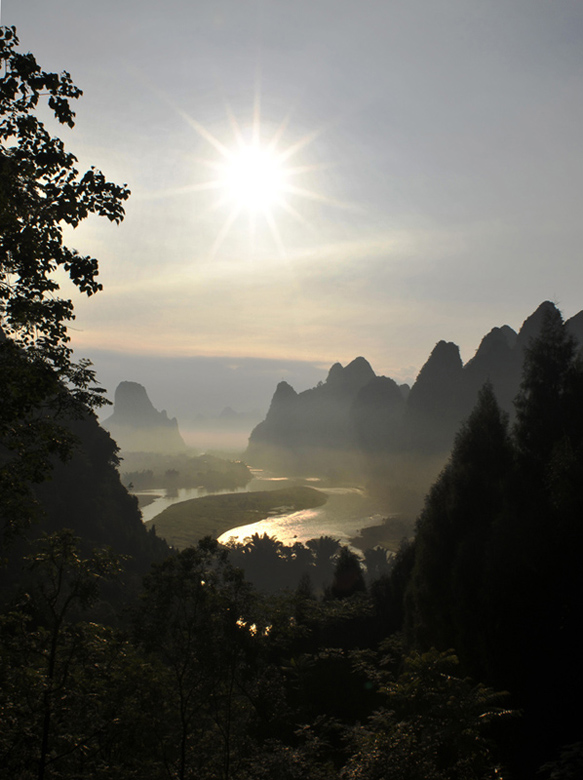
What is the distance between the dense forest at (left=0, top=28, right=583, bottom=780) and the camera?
7516 mm

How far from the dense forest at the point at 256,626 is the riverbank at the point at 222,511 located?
60.6 m

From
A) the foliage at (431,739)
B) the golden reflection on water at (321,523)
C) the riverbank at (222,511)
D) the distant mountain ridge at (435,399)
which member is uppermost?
the distant mountain ridge at (435,399)

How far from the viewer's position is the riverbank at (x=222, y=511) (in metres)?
84.9

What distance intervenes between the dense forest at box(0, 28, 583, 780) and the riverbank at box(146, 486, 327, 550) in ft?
199

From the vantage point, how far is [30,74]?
23.5 ft

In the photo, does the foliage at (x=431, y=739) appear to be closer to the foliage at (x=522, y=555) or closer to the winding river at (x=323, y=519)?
the foliage at (x=522, y=555)

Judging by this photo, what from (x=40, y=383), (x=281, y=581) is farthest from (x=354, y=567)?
(x=40, y=383)

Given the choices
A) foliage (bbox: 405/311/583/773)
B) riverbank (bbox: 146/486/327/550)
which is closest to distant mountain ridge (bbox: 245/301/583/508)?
riverbank (bbox: 146/486/327/550)

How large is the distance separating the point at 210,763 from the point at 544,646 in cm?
1028

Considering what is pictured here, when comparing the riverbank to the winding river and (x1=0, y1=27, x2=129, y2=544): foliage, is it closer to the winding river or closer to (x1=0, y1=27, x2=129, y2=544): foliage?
the winding river

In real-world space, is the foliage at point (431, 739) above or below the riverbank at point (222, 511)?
above

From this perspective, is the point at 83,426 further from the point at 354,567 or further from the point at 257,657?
the point at 257,657

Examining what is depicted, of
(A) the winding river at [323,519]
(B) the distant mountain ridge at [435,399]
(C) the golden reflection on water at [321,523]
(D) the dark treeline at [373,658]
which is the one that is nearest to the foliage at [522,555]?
(D) the dark treeline at [373,658]

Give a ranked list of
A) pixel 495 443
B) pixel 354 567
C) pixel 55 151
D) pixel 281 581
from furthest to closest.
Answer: pixel 281 581 → pixel 354 567 → pixel 495 443 → pixel 55 151
